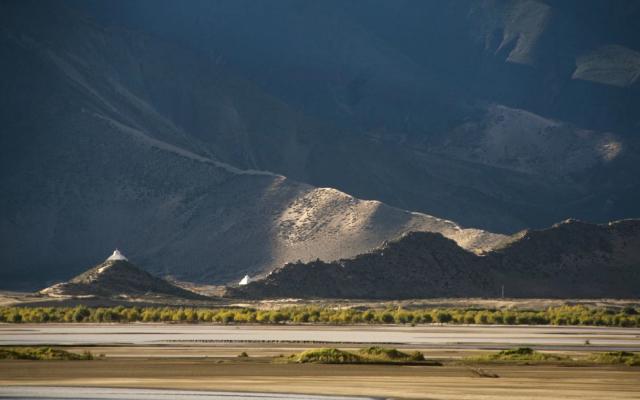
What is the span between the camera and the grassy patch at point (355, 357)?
35.6m

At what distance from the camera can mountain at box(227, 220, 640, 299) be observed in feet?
384

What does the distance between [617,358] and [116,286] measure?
71.7 metres

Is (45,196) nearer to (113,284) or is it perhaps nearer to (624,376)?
(113,284)

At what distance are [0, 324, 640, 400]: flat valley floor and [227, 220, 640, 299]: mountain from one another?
69.1 metres

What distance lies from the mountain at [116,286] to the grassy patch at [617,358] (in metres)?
A: 62.8

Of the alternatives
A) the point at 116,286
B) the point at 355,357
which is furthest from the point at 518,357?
the point at 116,286

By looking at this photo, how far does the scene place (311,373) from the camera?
1264 inches

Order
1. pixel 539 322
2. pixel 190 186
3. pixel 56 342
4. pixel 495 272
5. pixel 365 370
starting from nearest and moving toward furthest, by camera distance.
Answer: pixel 365 370
pixel 56 342
pixel 539 322
pixel 495 272
pixel 190 186

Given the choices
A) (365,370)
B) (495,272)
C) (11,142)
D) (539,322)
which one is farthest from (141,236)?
(365,370)

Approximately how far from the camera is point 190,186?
177 meters

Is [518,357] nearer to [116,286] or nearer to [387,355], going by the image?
[387,355]

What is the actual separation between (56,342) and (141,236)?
120013mm

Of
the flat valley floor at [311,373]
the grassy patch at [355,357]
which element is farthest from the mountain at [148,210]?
the grassy patch at [355,357]

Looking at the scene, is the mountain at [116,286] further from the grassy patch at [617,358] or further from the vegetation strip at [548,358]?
the grassy patch at [617,358]
